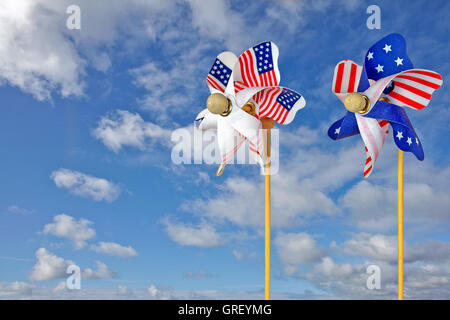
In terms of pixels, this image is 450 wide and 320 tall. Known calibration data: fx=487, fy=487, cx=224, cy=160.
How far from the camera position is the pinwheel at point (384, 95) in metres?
4.32

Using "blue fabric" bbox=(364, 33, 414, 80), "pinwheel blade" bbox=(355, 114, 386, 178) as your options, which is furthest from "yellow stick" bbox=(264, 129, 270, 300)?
"blue fabric" bbox=(364, 33, 414, 80)

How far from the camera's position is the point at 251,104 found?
4383mm

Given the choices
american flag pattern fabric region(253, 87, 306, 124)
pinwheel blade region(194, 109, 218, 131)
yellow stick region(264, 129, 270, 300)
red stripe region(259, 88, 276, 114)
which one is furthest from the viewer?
pinwheel blade region(194, 109, 218, 131)

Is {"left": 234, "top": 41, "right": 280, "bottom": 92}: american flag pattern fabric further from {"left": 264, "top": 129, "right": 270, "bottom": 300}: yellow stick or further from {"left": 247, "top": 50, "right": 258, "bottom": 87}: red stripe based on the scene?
{"left": 264, "top": 129, "right": 270, "bottom": 300}: yellow stick

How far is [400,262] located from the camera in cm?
446

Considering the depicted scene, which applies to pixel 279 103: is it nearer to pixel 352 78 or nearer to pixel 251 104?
pixel 251 104

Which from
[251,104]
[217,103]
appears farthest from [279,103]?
[217,103]

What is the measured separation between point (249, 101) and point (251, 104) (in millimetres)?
33

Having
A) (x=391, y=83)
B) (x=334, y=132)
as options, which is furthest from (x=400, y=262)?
(x=391, y=83)

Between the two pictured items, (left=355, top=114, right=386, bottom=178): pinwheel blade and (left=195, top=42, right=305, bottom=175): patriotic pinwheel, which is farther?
(left=355, top=114, right=386, bottom=178): pinwheel blade

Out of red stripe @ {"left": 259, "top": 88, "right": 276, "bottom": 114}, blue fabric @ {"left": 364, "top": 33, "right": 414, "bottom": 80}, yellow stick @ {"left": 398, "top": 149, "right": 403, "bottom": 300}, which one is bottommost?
yellow stick @ {"left": 398, "top": 149, "right": 403, "bottom": 300}

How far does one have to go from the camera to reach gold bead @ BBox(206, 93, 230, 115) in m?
4.22

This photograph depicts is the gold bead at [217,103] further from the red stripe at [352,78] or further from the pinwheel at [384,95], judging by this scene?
the red stripe at [352,78]
